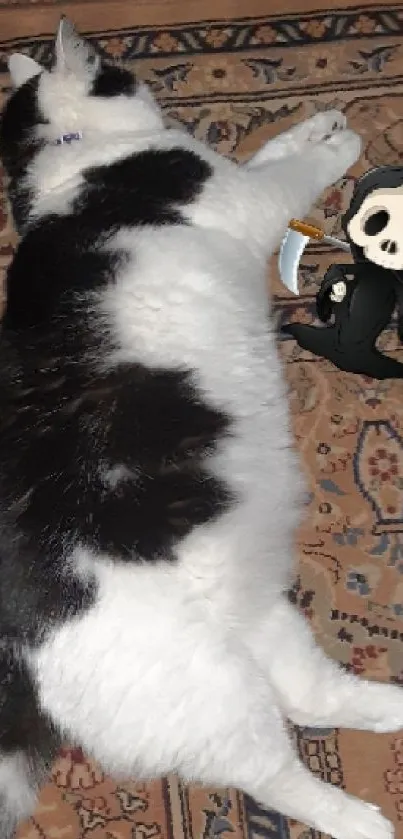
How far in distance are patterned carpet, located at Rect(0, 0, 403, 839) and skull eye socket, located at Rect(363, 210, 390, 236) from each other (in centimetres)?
40

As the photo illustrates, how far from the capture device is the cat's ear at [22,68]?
7.50ft

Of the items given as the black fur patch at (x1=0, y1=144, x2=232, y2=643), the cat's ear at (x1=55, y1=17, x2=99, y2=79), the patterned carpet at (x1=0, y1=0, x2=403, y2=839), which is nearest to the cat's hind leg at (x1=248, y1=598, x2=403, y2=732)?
the patterned carpet at (x1=0, y1=0, x2=403, y2=839)

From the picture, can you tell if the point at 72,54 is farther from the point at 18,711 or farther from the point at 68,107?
the point at 18,711

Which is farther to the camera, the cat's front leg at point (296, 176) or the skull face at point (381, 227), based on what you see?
the cat's front leg at point (296, 176)

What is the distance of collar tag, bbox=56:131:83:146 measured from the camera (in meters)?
2.12

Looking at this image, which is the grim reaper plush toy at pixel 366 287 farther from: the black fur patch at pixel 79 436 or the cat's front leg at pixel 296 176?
the black fur patch at pixel 79 436

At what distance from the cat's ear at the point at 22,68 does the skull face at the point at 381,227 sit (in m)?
0.91

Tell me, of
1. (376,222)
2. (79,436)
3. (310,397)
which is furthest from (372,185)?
(79,436)

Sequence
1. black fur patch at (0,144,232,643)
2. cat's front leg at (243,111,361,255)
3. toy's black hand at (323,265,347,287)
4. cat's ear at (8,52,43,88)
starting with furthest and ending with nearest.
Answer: cat's ear at (8,52,43,88), cat's front leg at (243,111,361,255), toy's black hand at (323,265,347,287), black fur patch at (0,144,232,643)

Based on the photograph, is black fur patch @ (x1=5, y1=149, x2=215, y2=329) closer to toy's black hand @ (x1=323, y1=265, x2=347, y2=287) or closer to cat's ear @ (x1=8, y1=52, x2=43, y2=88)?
toy's black hand @ (x1=323, y1=265, x2=347, y2=287)

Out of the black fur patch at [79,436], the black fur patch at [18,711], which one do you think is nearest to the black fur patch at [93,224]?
the black fur patch at [79,436]

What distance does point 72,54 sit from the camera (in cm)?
213

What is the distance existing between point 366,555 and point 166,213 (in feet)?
2.85

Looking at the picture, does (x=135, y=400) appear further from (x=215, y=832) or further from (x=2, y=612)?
(x=215, y=832)
